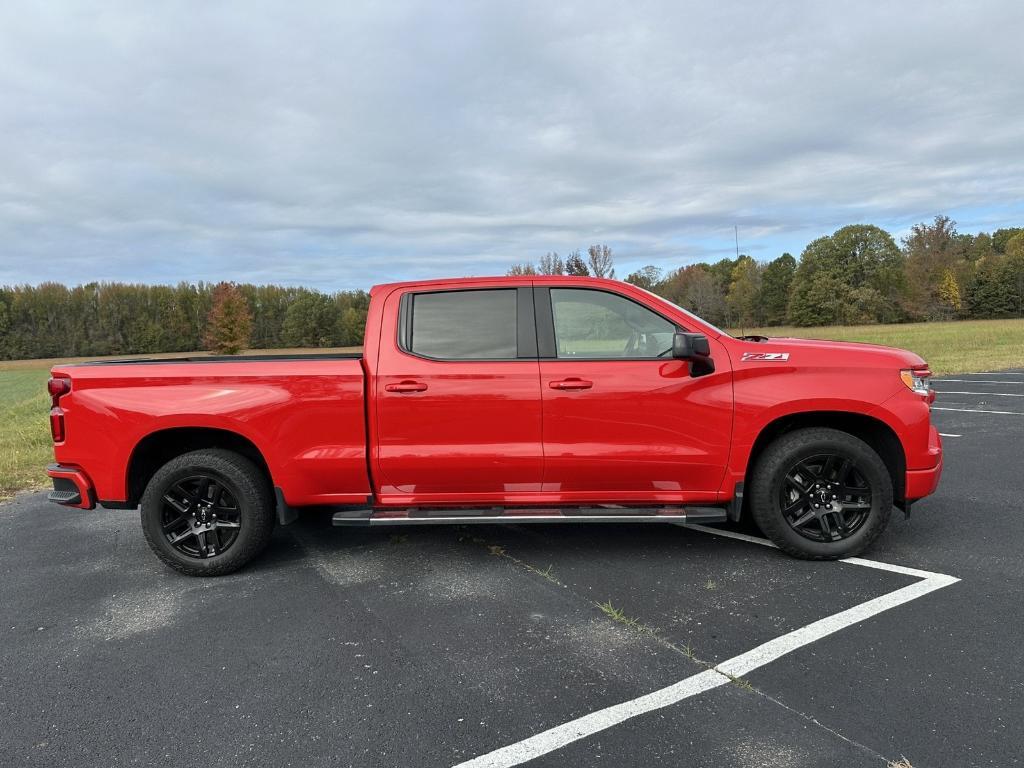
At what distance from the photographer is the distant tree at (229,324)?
68000mm

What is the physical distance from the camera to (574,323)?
393cm

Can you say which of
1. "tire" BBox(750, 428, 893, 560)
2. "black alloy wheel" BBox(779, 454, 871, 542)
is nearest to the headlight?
"tire" BBox(750, 428, 893, 560)

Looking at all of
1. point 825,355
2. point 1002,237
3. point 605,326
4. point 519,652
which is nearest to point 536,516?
point 519,652

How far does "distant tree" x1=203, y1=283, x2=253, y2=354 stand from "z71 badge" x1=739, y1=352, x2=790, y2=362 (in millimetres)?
68996

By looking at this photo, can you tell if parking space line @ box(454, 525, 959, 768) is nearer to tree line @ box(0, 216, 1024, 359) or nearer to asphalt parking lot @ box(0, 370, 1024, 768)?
asphalt parking lot @ box(0, 370, 1024, 768)

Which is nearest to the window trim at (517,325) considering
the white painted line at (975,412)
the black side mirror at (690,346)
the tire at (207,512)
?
the black side mirror at (690,346)

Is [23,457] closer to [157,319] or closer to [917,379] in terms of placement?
[917,379]

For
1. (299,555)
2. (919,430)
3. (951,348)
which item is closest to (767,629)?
(919,430)

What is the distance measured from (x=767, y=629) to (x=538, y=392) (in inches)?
68.7

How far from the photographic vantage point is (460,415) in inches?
148

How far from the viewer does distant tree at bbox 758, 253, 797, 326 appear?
8269cm

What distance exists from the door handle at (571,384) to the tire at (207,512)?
6.40 ft

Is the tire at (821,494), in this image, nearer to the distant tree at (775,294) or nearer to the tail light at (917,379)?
the tail light at (917,379)

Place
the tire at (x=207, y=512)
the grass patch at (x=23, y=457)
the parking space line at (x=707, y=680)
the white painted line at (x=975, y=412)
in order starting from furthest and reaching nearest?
1. the white painted line at (x=975, y=412)
2. the grass patch at (x=23, y=457)
3. the tire at (x=207, y=512)
4. the parking space line at (x=707, y=680)
